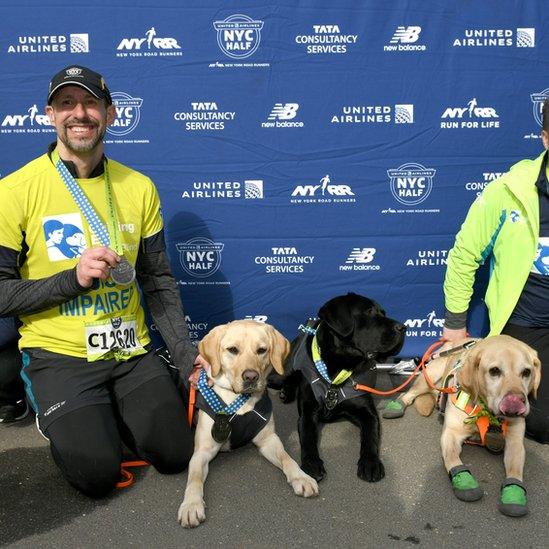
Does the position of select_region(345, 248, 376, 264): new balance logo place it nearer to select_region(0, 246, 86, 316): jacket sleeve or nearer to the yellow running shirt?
the yellow running shirt

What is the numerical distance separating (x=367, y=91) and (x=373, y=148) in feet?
1.17

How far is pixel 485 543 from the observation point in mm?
2420

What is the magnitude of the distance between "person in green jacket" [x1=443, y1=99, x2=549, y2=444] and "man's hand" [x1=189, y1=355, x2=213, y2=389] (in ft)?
4.95

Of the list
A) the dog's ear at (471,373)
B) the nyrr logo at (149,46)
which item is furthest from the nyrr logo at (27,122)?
the dog's ear at (471,373)

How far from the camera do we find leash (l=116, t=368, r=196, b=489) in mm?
2789

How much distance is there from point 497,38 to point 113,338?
2900 mm

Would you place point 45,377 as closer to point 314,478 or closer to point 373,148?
point 314,478

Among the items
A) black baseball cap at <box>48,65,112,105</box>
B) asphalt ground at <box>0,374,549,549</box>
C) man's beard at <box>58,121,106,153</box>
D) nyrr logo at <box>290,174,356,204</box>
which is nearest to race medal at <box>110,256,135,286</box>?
man's beard at <box>58,121,106,153</box>

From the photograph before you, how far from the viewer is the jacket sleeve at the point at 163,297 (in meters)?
3.14

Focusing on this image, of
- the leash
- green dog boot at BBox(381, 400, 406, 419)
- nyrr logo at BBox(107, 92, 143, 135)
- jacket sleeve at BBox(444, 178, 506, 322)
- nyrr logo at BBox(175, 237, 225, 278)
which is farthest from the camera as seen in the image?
nyrr logo at BBox(175, 237, 225, 278)

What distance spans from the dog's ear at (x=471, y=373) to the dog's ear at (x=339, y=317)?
599 mm

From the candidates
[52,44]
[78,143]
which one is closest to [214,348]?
[78,143]

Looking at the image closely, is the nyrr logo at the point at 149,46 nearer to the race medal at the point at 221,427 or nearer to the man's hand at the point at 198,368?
the man's hand at the point at 198,368

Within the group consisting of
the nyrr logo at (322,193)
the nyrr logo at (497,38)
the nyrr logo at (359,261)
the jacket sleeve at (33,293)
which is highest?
the nyrr logo at (497,38)
